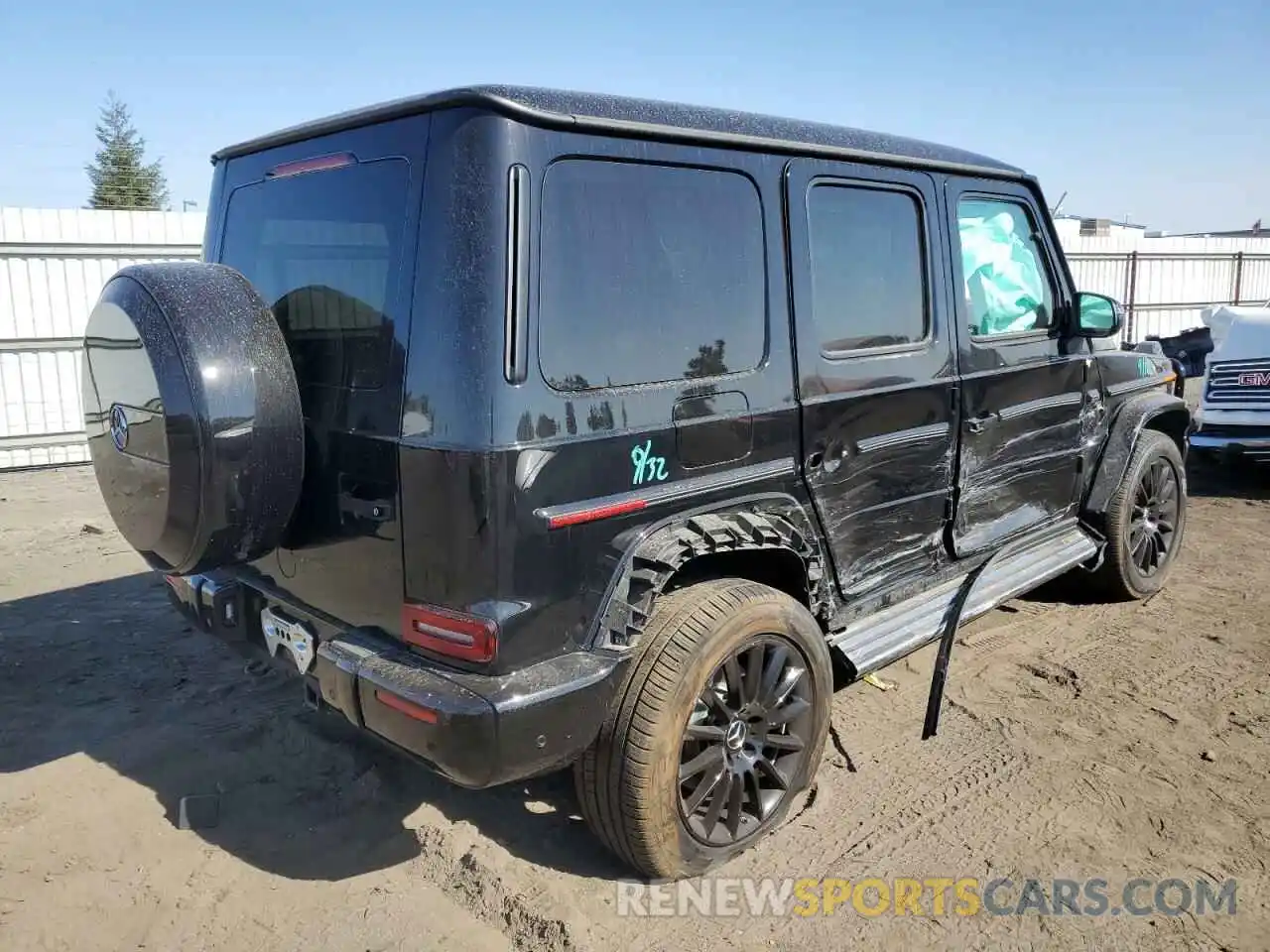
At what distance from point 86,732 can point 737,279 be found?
9.84 ft

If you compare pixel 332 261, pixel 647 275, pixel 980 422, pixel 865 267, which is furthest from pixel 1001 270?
pixel 332 261

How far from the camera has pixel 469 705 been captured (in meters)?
2.27

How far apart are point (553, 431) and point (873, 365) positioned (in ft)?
4.62

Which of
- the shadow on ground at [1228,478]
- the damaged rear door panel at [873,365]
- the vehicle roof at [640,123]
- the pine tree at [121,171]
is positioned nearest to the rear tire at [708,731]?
the damaged rear door panel at [873,365]

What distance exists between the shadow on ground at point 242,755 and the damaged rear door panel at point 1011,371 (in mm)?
2032

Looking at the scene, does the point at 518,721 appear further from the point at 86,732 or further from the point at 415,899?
the point at 86,732

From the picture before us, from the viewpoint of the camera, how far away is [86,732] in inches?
144

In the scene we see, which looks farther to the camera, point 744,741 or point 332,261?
point 744,741

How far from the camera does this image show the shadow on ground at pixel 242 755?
2.96 m

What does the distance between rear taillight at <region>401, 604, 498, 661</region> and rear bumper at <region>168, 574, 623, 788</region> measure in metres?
0.05

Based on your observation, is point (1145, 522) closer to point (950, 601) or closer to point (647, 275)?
point (950, 601)

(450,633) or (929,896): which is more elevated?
(450,633)

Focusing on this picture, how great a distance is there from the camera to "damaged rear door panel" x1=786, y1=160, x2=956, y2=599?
10.1ft

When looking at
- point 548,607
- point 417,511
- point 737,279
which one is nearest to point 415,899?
point 548,607
